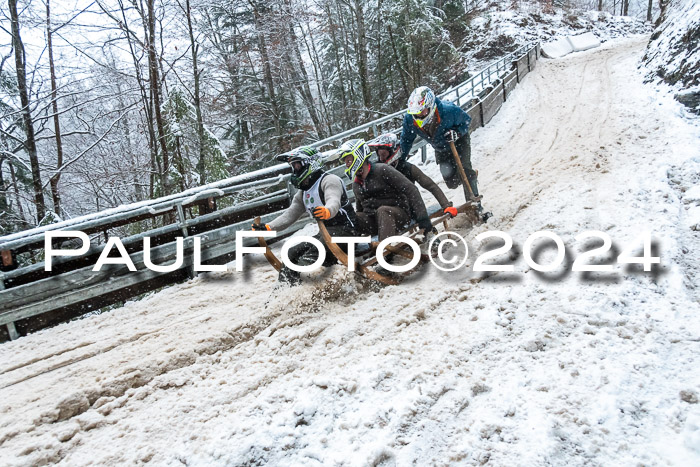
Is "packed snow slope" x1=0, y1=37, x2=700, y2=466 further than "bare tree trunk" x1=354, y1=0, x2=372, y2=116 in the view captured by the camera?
No

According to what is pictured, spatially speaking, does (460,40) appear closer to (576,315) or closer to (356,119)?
(356,119)

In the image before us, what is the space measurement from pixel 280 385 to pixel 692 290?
12.0 feet

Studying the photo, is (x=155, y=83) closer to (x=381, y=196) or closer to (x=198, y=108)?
(x=198, y=108)

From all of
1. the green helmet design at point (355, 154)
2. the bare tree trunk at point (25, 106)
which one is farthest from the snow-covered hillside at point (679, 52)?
the bare tree trunk at point (25, 106)

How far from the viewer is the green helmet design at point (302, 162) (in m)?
4.77

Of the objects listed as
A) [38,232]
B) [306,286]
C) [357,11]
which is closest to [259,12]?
[357,11]

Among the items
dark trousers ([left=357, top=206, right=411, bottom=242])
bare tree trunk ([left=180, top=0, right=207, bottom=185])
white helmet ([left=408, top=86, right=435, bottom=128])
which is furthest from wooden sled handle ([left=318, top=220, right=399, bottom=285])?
bare tree trunk ([left=180, top=0, right=207, bottom=185])

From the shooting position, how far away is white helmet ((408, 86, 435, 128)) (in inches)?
236

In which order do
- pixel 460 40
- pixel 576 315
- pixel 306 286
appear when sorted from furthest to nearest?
pixel 460 40
pixel 306 286
pixel 576 315

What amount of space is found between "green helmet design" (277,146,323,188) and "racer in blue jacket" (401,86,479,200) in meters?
1.64

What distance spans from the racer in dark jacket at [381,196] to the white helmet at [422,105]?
4.30 feet

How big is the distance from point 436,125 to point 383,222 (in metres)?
2.28

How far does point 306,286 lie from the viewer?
4637 millimetres

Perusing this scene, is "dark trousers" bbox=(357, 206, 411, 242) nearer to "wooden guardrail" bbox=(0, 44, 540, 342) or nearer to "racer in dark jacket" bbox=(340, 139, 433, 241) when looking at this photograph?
"racer in dark jacket" bbox=(340, 139, 433, 241)
